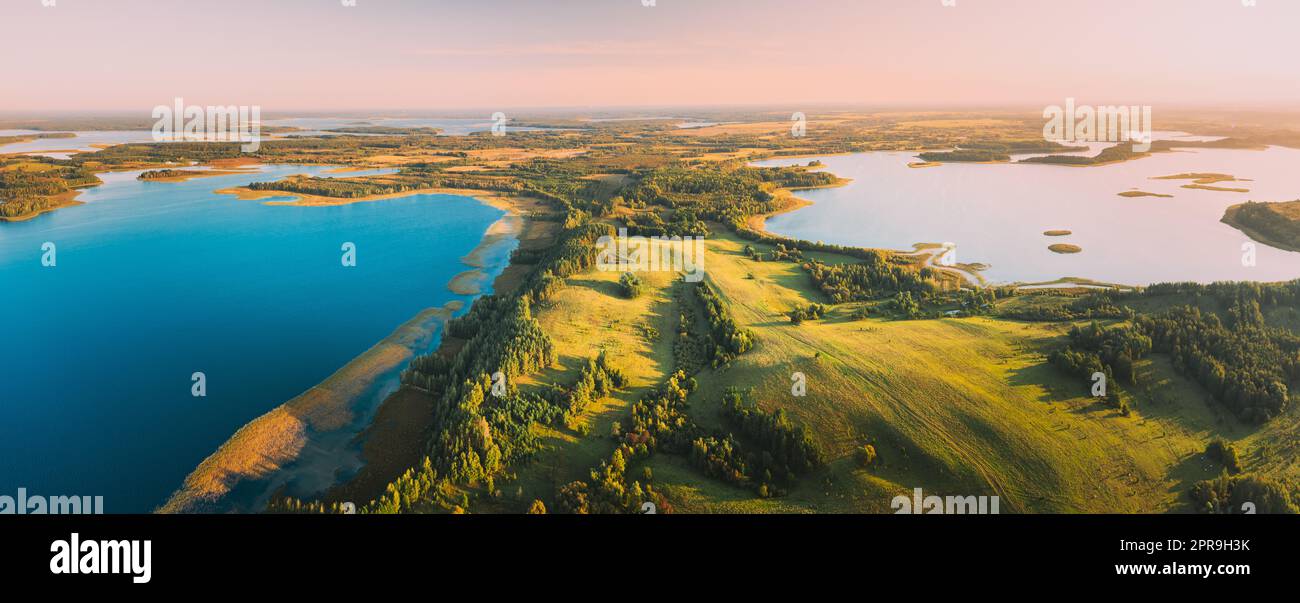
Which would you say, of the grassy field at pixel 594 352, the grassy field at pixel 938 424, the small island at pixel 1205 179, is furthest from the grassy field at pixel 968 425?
the small island at pixel 1205 179

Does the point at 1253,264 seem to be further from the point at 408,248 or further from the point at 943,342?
the point at 408,248

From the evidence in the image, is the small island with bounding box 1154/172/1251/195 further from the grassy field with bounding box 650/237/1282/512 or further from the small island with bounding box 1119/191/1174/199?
the grassy field with bounding box 650/237/1282/512

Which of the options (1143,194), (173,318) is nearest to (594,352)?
(173,318)

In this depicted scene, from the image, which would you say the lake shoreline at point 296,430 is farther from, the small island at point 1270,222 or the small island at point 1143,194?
the small island at point 1143,194

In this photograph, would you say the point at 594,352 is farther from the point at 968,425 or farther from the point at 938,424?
the point at 968,425

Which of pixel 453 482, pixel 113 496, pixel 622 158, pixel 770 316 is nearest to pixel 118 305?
pixel 113 496

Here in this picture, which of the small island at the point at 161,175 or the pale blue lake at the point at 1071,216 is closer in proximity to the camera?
the pale blue lake at the point at 1071,216
